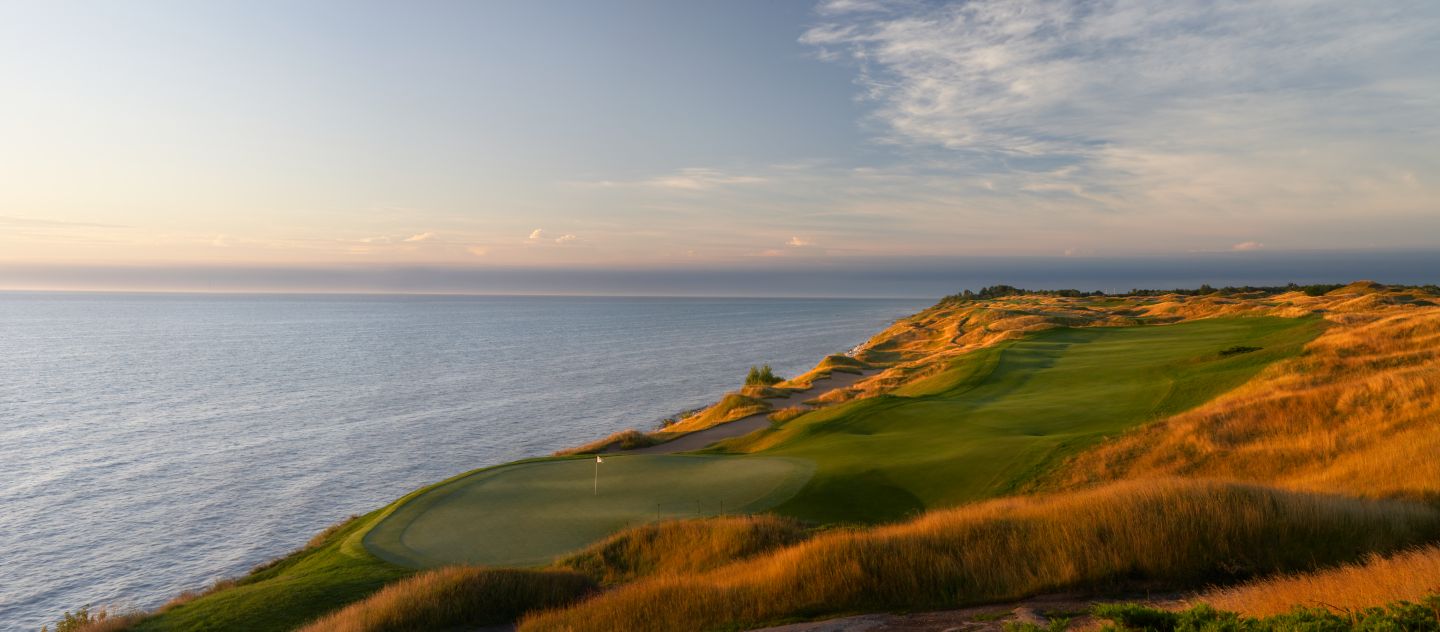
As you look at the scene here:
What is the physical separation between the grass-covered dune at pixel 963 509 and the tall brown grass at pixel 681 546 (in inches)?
2.1

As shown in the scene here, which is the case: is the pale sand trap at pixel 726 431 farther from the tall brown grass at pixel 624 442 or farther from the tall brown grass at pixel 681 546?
the tall brown grass at pixel 681 546

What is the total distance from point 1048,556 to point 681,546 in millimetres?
6212

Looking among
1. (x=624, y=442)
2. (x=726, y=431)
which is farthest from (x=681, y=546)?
(x=726, y=431)

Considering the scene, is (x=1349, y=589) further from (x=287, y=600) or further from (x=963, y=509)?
(x=287, y=600)

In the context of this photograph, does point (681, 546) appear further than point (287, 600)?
Yes

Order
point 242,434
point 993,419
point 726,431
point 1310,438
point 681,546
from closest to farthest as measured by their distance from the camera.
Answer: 1. point 681,546
2. point 1310,438
3. point 993,419
4. point 726,431
5. point 242,434

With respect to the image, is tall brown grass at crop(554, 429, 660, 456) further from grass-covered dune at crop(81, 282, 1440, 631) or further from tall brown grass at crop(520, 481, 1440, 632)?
tall brown grass at crop(520, 481, 1440, 632)

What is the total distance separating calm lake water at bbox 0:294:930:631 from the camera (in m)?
23.6

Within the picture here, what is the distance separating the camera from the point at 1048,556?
765 cm

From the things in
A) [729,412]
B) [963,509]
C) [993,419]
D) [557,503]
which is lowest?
[729,412]

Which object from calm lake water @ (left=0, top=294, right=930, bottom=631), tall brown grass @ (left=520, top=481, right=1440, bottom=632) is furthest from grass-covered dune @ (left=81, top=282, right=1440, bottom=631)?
calm lake water @ (left=0, top=294, right=930, bottom=631)

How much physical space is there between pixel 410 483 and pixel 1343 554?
32.5 metres

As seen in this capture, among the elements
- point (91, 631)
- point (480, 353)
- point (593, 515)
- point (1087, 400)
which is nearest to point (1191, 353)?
point (1087, 400)

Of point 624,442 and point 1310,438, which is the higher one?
point 1310,438
